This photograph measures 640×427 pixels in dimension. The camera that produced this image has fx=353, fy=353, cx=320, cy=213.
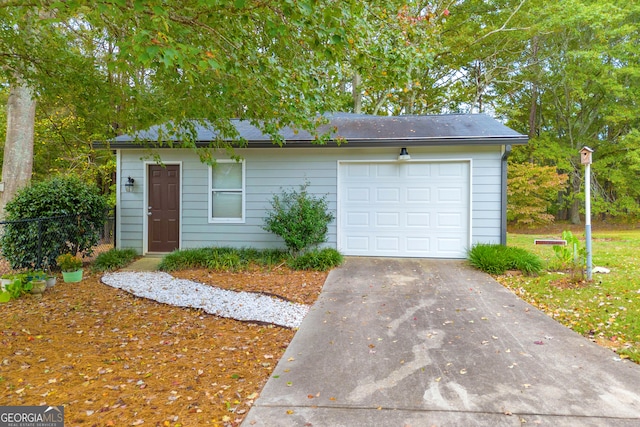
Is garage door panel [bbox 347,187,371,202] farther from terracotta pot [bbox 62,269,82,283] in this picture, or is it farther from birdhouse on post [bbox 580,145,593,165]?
terracotta pot [bbox 62,269,82,283]

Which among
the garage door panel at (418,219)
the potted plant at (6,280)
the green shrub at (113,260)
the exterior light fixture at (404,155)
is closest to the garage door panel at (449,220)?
the garage door panel at (418,219)

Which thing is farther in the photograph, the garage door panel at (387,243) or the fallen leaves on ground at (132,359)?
the garage door panel at (387,243)

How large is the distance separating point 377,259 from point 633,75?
14.4 meters

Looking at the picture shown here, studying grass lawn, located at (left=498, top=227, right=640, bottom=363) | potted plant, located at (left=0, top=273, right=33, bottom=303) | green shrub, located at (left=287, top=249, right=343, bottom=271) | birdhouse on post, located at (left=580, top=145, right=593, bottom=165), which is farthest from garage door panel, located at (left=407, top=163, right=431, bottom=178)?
potted plant, located at (left=0, top=273, right=33, bottom=303)

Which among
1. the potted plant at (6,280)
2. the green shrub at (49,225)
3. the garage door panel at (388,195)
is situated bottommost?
the potted plant at (6,280)

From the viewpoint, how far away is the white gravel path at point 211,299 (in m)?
3.99

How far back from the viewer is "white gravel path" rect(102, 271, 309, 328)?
3.99 meters

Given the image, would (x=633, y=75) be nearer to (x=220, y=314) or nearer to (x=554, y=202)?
(x=554, y=202)

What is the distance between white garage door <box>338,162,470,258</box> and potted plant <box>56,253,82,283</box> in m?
4.56

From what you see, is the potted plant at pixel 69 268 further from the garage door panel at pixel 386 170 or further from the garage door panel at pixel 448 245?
the garage door panel at pixel 448 245

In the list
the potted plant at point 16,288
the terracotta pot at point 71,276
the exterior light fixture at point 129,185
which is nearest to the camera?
the potted plant at point 16,288

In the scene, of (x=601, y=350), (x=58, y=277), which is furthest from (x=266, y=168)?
(x=601, y=350)

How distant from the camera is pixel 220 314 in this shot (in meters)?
4.05

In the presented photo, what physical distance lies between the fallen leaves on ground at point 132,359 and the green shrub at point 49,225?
1.45m
